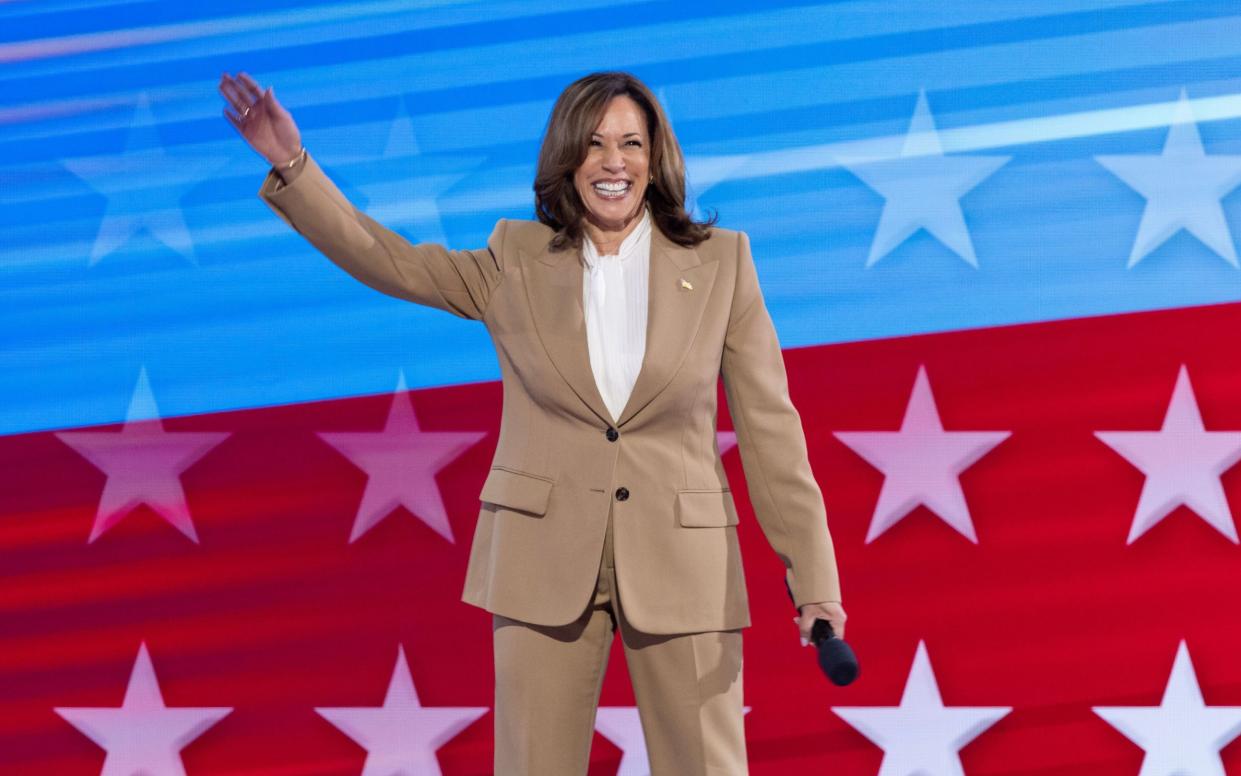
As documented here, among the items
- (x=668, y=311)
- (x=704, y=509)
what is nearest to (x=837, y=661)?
(x=704, y=509)

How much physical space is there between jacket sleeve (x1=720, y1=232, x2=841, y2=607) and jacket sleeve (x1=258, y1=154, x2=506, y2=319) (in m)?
0.35

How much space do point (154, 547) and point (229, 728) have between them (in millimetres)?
406

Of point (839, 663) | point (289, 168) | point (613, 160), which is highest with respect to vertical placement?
point (613, 160)

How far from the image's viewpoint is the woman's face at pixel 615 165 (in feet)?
5.76

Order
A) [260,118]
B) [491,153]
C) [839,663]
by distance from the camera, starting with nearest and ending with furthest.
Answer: [839,663] → [260,118] → [491,153]

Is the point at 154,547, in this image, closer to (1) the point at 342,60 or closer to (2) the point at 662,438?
(1) the point at 342,60

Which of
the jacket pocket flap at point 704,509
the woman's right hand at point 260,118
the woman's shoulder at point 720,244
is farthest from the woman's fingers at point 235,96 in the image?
the jacket pocket flap at point 704,509

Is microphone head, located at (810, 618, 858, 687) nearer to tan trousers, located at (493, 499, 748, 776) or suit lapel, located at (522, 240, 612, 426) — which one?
tan trousers, located at (493, 499, 748, 776)

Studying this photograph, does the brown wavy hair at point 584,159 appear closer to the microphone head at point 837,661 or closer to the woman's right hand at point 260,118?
the woman's right hand at point 260,118

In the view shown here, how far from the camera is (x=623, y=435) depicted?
1655mm

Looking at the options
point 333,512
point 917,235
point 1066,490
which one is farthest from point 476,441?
point 1066,490

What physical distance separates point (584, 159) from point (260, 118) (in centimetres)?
43

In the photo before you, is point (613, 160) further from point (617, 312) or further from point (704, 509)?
point (704, 509)

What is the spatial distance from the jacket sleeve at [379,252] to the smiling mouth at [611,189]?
152 millimetres
